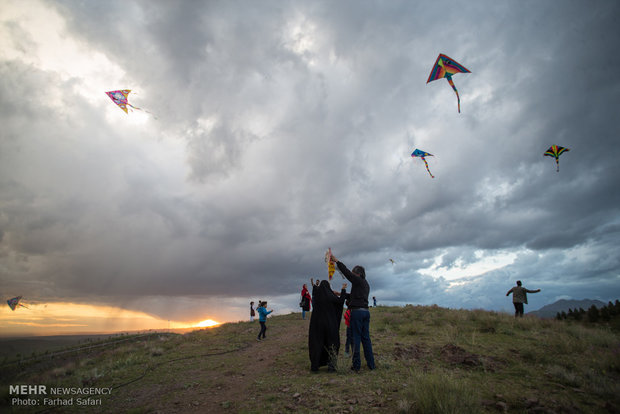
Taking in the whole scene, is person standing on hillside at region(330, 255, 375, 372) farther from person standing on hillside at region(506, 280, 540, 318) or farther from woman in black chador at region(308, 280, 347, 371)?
person standing on hillside at region(506, 280, 540, 318)

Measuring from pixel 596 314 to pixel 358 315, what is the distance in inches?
715

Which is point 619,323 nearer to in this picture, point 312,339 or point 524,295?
point 524,295

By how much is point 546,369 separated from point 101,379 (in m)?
17.1

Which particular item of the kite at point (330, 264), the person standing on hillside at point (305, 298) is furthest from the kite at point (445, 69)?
the person standing on hillside at point (305, 298)

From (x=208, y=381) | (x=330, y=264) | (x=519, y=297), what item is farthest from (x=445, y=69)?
(x=208, y=381)

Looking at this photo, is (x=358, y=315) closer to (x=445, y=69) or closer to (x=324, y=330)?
(x=324, y=330)

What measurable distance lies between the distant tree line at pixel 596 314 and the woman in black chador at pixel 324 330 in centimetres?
1741

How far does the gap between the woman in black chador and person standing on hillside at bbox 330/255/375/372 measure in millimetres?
792

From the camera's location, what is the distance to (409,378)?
20.8ft

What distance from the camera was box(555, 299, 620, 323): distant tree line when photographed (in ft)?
51.0

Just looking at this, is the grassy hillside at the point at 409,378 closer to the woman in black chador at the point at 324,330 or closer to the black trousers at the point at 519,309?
the woman in black chador at the point at 324,330

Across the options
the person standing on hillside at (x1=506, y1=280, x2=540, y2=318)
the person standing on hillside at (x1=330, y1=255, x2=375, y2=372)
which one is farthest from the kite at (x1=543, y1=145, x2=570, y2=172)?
the person standing on hillside at (x1=330, y1=255, x2=375, y2=372)

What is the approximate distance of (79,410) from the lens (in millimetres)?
8609

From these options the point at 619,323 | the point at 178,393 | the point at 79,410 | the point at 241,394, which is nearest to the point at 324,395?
the point at 241,394
